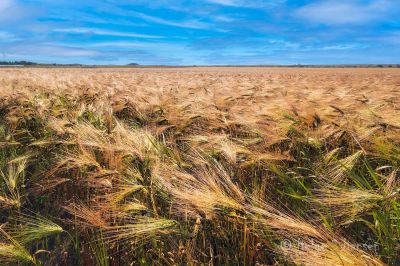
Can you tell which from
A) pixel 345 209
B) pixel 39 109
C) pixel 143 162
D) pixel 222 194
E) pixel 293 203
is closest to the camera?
pixel 222 194

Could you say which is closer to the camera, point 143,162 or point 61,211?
point 143,162

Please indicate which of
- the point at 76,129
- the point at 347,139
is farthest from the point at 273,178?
the point at 76,129

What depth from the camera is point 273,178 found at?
276 cm

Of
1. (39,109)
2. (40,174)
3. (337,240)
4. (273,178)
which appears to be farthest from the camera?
(39,109)

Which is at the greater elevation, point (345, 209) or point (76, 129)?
point (76, 129)

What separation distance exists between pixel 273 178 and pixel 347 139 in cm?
75

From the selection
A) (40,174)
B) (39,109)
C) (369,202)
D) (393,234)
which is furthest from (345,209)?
(39,109)

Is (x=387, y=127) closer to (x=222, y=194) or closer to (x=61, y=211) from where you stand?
(x=222, y=194)

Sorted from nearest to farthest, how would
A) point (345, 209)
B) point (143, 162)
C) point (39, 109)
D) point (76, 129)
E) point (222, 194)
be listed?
point (222, 194)
point (345, 209)
point (143, 162)
point (76, 129)
point (39, 109)

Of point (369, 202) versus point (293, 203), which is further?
point (293, 203)

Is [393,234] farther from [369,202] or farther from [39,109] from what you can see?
[39,109]

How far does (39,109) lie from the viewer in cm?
415

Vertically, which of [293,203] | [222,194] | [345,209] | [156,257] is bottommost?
[156,257]

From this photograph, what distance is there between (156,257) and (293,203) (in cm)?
96
